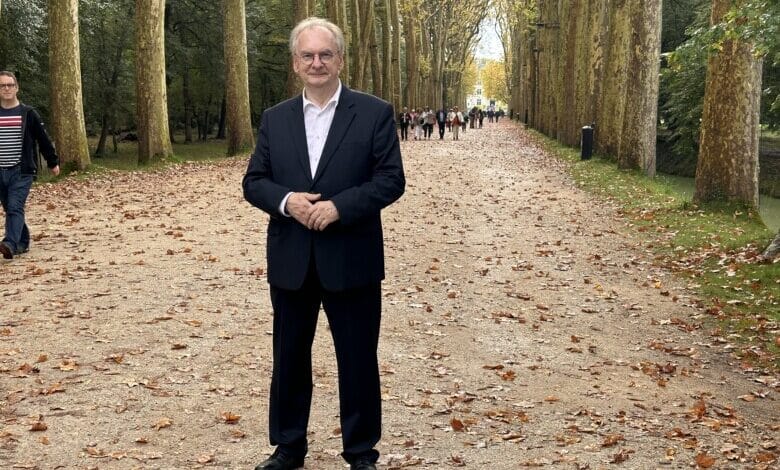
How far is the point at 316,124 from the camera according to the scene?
13.8 ft

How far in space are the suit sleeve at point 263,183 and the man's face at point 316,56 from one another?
33cm

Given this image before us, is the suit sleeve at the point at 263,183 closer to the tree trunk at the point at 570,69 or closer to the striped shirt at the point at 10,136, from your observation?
the striped shirt at the point at 10,136

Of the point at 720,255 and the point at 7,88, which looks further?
the point at 720,255

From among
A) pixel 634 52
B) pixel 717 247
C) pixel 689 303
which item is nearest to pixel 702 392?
pixel 689 303

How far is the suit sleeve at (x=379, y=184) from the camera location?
404cm

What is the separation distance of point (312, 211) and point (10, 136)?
297 inches

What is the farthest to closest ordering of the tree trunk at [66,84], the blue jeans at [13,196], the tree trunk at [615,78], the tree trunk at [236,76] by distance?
the tree trunk at [236,76], the tree trunk at [615,78], the tree trunk at [66,84], the blue jeans at [13,196]

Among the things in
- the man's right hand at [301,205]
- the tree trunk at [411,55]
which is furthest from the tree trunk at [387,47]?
the man's right hand at [301,205]

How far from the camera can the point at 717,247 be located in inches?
471

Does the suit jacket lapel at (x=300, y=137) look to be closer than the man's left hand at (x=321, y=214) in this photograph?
No

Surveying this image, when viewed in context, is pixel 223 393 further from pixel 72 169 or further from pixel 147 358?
pixel 72 169

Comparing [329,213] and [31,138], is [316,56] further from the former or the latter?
[31,138]

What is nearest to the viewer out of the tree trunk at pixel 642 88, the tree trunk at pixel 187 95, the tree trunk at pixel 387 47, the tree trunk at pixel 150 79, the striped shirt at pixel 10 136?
the striped shirt at pixel 10 136

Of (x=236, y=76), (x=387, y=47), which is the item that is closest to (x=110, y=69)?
(x=236, y=76)
